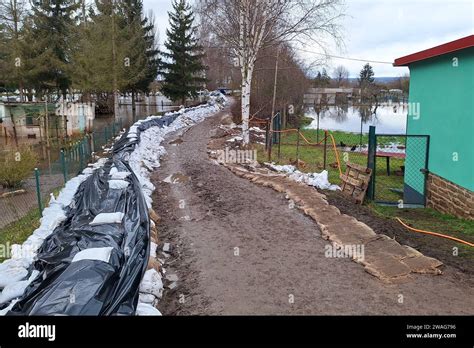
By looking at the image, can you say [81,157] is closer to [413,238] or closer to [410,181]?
[410,181]

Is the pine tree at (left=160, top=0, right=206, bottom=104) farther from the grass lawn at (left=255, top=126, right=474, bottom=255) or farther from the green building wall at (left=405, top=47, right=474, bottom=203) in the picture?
the green building wall at (left=405, top=47, right=474, bottom=203)

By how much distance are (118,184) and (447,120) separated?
22.9 feet

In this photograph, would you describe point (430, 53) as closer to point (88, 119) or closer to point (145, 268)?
point (145, 268)

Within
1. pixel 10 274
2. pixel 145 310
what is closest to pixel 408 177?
pixel 145 310

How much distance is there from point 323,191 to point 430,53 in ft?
12.6

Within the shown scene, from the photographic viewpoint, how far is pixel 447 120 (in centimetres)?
908

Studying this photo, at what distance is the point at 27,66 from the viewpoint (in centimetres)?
2819

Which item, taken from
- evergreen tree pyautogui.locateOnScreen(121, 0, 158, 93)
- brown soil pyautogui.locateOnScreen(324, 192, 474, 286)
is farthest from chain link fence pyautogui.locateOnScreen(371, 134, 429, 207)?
evergreen tree pyautogui.locateOnScreen(121, 0, 158, 93)

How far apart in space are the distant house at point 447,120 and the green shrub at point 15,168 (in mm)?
11433

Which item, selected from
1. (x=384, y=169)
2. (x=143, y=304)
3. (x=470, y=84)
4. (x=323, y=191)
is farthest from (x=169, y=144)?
(x=143, y=304)

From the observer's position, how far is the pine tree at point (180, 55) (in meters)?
35.8

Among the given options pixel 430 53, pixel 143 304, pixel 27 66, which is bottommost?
pixel 143 304

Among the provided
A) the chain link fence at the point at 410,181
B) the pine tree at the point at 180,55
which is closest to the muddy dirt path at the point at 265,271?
the chain link fence at the point at 410,181

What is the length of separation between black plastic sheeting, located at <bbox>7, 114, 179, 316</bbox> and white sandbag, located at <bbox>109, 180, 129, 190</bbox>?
0.10 meters
